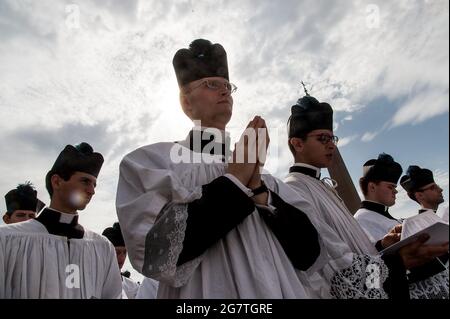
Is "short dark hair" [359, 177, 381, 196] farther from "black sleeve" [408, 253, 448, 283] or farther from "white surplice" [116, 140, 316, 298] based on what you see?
"white surplice" [116, 140, 316, 298]

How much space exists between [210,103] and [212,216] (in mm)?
871

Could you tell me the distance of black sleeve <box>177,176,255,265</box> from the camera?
71.1 inches

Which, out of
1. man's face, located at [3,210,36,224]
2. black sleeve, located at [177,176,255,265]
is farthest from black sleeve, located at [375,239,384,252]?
man's face, located at [3,210,36,224]

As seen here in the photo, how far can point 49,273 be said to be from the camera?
4.20m

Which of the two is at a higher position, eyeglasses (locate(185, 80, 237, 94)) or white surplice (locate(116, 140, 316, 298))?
eyeglasses (locate(185, 80, 237, 94))

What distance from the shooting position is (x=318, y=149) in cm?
371

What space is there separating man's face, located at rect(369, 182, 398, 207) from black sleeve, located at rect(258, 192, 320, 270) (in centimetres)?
391

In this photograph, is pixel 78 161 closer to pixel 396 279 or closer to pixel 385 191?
pixel 396 279

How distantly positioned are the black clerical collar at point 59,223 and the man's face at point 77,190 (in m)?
0.17
